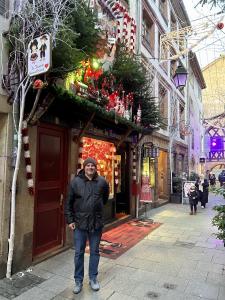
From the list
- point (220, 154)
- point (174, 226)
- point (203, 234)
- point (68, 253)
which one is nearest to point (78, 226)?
point (68, 253)

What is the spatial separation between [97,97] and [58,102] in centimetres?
178

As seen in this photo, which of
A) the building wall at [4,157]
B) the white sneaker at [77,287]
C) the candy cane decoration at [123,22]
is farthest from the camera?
the candy cane decoration at [123,22]

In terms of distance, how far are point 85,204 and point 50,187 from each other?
2.00 m

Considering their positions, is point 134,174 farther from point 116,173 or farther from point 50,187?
point 50,187

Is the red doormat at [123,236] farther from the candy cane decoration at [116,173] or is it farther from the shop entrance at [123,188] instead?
the candy cane decoration at [116,173]

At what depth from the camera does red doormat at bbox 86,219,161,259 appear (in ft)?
21.5

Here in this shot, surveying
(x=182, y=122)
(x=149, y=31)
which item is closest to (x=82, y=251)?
(x=149, y=31)

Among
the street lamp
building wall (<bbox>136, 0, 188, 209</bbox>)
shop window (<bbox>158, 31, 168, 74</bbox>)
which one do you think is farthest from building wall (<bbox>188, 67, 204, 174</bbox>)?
the street lamp

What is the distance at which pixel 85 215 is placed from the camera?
438 centimetres

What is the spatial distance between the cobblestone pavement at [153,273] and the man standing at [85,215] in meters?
0.34

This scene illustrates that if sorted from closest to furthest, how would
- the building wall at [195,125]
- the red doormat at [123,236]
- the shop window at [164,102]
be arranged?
the red doormat at [123,236] → the shop window at [164,102] → the building wall at [195,125]

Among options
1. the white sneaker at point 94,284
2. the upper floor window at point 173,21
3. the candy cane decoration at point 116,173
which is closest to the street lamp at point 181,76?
the candy cane decoration at point 116,173

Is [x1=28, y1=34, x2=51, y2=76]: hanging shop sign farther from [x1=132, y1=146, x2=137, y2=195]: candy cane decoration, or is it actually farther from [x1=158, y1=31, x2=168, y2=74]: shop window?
[x1=158, y1=31, x2=168, y2=74]: shop window

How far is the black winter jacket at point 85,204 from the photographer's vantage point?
4.39 metres
